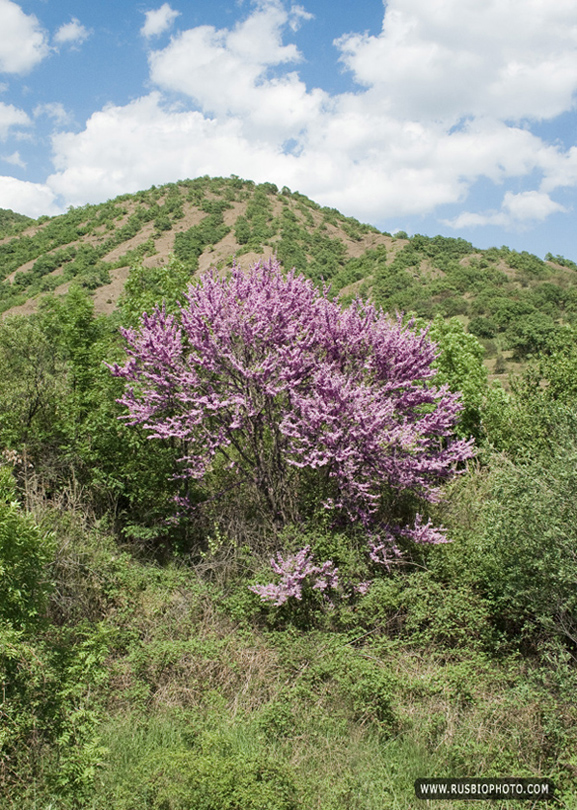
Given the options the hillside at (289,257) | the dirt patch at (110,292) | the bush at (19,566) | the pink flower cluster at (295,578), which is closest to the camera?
the bush at (19,566)

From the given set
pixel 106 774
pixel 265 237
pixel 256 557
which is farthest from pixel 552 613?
pixel 265 237

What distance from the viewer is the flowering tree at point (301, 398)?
666 cm

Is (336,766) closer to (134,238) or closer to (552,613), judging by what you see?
(552,613)

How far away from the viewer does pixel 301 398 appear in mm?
6707

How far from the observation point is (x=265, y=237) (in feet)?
199

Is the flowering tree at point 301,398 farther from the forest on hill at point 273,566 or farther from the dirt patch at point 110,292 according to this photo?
the dirt patch at point 110,292

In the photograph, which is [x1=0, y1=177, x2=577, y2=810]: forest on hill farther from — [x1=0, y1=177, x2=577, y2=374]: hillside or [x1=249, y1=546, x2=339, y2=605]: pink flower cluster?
[x1=0, y1=177, x2=577, y2=374]: hillside

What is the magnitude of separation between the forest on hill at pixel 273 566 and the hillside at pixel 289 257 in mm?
26889

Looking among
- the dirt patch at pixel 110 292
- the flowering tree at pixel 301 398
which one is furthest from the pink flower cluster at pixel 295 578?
the dirt patch at pixel 110 292

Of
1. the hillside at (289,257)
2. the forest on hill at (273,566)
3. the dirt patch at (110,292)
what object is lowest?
the forest on hill at (273,566)

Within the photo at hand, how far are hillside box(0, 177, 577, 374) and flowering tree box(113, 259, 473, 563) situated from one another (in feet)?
87.6

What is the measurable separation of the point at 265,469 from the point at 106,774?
150 inches

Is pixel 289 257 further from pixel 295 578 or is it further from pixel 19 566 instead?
pixel 19 566

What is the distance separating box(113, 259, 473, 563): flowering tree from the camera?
666cm
